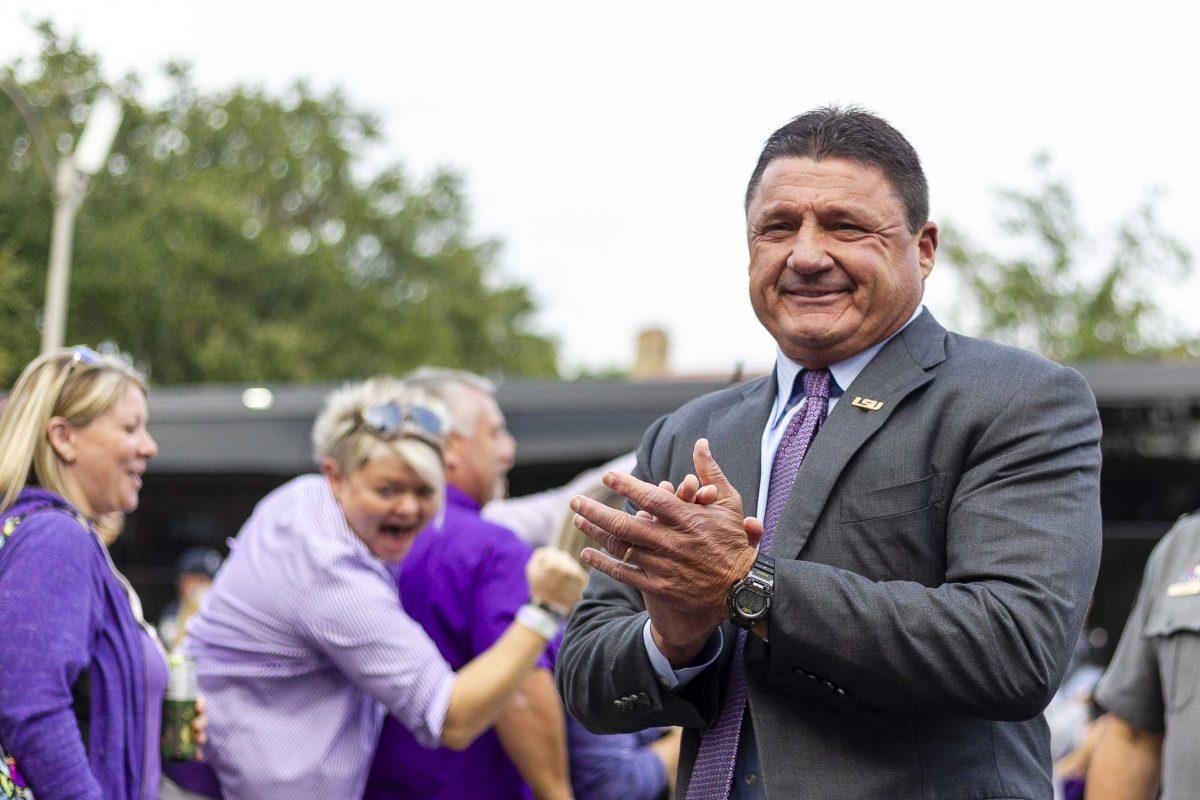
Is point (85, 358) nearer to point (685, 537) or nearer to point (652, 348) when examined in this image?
point (685, 537)

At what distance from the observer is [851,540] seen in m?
2.22

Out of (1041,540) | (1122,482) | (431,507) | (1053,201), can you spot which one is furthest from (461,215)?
(1041,540)

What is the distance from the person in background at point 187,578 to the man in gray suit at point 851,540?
928 cm

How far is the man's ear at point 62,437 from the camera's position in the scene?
12.0 feet

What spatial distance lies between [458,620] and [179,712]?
3.16ft

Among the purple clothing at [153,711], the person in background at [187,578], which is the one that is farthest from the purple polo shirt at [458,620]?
the person in background at [187,578]

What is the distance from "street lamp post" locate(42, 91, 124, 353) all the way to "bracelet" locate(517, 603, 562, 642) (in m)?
4.55

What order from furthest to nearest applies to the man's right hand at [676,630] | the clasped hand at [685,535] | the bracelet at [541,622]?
the bracelet at [541,622] < the man's right hand at [676,630] < the clasped hand at [685,535]

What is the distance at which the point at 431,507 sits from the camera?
442 centimetres

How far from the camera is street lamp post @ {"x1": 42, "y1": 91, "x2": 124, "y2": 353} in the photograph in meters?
8.48

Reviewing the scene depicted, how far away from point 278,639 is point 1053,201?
1948 cm

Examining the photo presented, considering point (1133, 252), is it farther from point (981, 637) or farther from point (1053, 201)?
point (981, 637)

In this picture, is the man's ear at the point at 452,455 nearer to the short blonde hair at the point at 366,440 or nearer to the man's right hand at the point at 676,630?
the short blonde hair at the point at 366,440

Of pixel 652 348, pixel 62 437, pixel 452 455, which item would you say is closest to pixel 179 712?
pixel 62 437
